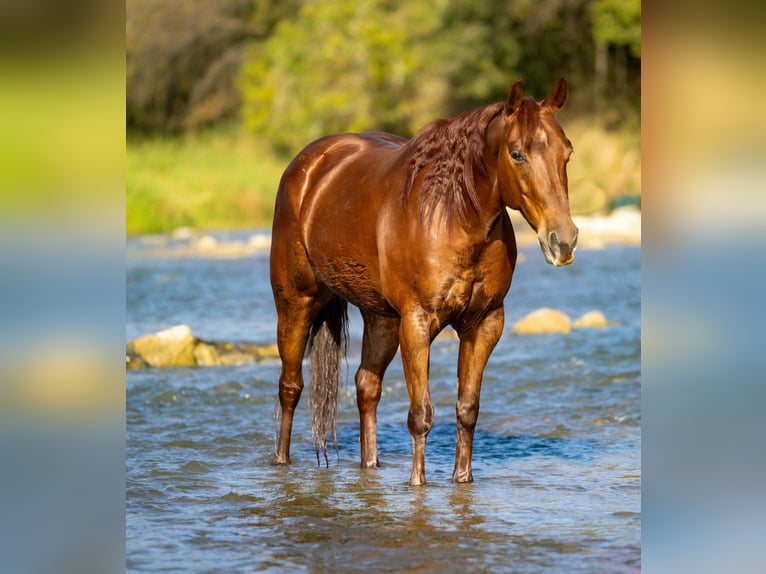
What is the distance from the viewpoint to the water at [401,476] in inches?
184

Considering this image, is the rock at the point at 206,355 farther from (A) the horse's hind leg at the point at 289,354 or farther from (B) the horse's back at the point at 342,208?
(B) the horse's back at the point at 342,208

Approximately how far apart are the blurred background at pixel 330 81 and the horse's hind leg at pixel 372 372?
18.6m

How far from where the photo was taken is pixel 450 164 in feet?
18.1

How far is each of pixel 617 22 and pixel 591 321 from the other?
63.5 ft

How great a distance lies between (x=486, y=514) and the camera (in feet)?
17.3

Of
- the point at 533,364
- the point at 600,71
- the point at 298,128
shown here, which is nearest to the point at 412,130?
the point at 298,128

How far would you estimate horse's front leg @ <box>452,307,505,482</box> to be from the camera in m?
5.70

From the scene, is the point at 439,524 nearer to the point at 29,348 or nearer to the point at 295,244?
the point at 295,244

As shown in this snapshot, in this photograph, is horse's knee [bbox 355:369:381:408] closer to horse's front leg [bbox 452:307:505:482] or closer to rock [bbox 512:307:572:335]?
horse's front leg [bbox 452:307:505:482]

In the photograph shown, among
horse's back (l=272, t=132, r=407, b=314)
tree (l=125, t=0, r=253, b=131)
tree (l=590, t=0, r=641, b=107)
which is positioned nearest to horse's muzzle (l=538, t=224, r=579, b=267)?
horse's back (l=272, t=132, r=407, b=314)

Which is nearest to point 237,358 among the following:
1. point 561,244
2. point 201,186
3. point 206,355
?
point 206,355

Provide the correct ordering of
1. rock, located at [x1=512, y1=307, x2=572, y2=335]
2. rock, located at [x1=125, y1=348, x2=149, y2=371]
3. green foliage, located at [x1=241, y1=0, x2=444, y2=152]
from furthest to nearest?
green foliage, located at [x1=241, y1=0, x2=444, y2=152] < rock, located at [x1=512, y1=307, x2=572, y2=335] < rock, located at [x1=125, y1=348, x2=149, y2=371]

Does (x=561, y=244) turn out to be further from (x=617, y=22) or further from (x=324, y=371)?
(x=617, y=22)

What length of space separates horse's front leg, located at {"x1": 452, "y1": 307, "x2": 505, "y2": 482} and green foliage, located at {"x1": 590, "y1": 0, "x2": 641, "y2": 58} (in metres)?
24.8
